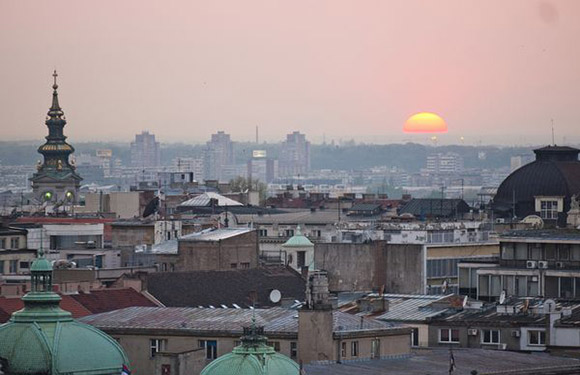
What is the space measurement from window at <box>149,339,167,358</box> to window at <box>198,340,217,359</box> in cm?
99

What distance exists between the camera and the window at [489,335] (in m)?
66.9

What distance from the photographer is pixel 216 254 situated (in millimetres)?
93250

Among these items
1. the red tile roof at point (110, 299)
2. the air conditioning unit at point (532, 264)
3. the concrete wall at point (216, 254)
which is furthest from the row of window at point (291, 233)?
the red tile roof at point (110, 299)

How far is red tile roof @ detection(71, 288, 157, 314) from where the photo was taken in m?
72.3

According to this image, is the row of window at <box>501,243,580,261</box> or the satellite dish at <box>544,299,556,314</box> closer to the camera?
the satellite dish at <box>544,299,556,314</box>

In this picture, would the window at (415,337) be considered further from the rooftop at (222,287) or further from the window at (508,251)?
the window at (508,251)

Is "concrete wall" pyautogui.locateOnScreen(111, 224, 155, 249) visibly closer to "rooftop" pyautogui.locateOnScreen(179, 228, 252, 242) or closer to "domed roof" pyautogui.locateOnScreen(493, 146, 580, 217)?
"rooftop" pyautogui.locateOnScreen(179, 228, 252, 242)

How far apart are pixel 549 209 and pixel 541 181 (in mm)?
2558

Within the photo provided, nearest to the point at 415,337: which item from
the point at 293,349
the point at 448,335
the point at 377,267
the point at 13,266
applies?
the point at 448,335

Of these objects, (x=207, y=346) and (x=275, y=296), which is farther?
(x=275, y=296)

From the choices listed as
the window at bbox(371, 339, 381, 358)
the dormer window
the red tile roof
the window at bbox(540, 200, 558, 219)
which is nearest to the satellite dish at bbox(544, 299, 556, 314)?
the window at bbox(371, 339, 381, 358)

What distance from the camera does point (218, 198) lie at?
155250 millimetres

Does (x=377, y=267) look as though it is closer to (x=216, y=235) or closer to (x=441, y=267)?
(x=441, y=267)

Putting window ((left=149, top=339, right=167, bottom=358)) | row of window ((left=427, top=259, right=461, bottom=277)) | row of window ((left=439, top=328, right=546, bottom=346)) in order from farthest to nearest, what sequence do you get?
row of window ((left=427, top=259, right=461, bottom=277)), row of window ((left=439, top=328, right=546, bottom=346)), window ((left=149, top=339, right=167, bottom=358))
